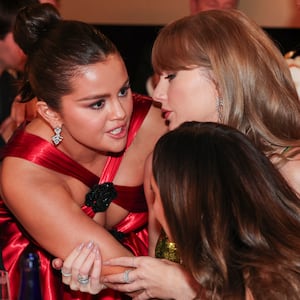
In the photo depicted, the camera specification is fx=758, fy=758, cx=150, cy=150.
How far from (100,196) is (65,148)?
0.64ft

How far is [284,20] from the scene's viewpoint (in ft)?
16.4

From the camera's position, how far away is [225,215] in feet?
5.54

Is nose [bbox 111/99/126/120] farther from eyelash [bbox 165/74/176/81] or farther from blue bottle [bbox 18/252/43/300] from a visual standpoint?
blue bottle [bbox 18/252/43/300]

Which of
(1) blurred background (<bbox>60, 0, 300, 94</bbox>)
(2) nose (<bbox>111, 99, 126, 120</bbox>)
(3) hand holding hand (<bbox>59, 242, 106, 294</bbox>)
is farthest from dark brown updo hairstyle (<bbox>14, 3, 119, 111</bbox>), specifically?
(1) blurred background (<bbox>60, 0, 300, 94</bbox>)

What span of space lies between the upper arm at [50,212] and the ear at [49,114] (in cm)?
14

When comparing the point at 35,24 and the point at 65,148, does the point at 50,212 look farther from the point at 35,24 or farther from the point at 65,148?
the point at 35,24

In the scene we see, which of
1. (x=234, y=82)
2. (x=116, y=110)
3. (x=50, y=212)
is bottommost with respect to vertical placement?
(x=50, y=212)

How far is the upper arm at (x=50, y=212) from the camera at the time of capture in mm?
2150

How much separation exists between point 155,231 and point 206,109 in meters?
0.44

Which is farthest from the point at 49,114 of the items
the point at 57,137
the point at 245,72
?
the point at 245,72

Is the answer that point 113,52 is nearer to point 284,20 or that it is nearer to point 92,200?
point 92,200

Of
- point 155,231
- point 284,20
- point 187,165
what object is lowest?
point 284,20

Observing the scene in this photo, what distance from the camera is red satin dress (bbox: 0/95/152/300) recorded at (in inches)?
89.1

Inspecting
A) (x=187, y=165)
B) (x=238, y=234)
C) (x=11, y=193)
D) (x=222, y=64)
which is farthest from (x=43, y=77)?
(x=238, y=234)
